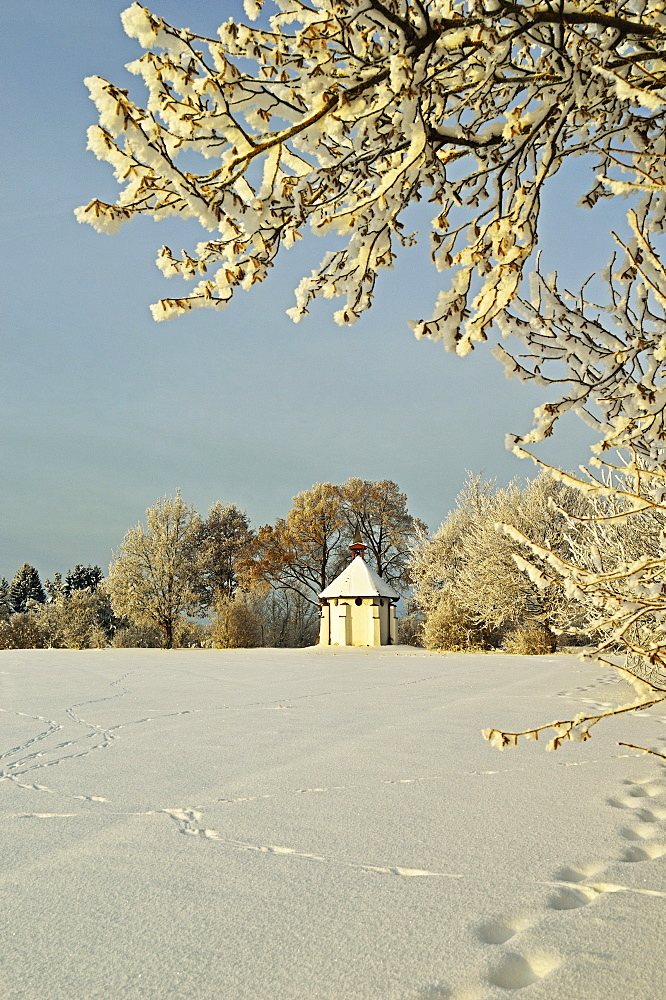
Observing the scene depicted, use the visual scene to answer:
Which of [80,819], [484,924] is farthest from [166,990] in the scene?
[80,819]

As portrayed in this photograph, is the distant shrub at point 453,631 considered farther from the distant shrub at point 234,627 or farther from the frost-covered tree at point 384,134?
the frost-covered tree at point 384,134

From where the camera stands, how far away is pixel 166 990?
1.54 meters

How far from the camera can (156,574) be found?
21.4 metres

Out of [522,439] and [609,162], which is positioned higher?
[609,162]

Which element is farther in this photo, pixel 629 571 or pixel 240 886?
pixel 240 886

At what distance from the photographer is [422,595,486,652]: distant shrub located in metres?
17.2

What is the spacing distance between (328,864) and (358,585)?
50.6ft

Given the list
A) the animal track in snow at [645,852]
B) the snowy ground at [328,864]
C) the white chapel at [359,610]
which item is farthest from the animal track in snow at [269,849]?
the white chapel at [359,610]

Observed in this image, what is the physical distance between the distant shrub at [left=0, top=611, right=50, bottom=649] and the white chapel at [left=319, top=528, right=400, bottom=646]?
10929 mm

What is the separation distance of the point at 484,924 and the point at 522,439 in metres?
1.60

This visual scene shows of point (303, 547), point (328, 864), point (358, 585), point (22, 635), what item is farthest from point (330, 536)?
point (328, 864)

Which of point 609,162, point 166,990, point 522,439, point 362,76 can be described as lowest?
point 166,990

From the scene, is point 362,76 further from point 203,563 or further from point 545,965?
point 203,563

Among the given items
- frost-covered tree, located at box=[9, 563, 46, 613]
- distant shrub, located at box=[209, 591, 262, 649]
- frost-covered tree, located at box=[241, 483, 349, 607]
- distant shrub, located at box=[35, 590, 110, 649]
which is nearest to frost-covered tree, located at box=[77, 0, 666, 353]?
distant shrub, located at box=[209, 591, 262, 649]
